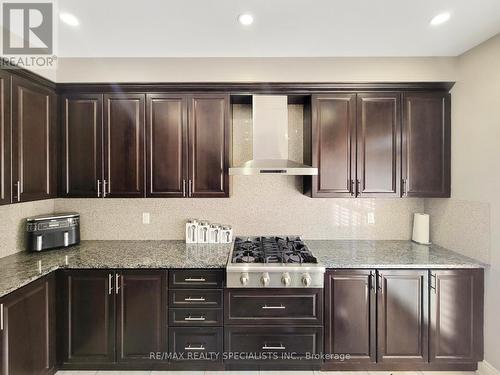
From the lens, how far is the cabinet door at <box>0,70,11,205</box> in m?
2.00

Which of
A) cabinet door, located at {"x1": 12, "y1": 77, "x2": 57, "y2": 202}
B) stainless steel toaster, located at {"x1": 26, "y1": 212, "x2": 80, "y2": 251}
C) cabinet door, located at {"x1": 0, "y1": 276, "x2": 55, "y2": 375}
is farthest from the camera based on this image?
stainless steel toaster, located at {"x1": 26, "y1": 212, "x2": 80, "y2": 251}

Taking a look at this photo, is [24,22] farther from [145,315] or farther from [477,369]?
[477,369]

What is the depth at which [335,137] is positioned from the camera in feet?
8.46

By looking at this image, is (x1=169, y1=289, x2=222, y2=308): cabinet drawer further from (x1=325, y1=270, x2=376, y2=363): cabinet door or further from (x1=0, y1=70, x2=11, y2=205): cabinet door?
(x1=0, y1=70, x2=11, y2=205): cabinet door

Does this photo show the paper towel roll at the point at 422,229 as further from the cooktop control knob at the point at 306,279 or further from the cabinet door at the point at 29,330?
the cabinet door at the point at 29,330

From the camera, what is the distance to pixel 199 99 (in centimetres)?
257

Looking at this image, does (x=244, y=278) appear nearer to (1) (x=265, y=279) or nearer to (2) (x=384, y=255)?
(1) (x=265, y=279)

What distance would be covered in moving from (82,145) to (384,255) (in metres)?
3.02

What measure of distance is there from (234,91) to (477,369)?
10.6 ft

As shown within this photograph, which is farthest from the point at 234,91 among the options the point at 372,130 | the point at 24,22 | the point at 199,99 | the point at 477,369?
the point at 477,369

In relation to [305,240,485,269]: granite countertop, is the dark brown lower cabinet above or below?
below

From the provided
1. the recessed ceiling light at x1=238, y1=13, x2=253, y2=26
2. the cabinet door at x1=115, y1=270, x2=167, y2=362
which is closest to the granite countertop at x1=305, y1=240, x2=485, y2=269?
the cabinet door at x1=115, y1=270, x2=167, y2=362

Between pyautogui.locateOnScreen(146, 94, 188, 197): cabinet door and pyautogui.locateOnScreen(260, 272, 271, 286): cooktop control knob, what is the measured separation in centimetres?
108

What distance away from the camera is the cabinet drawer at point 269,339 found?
2199mm
